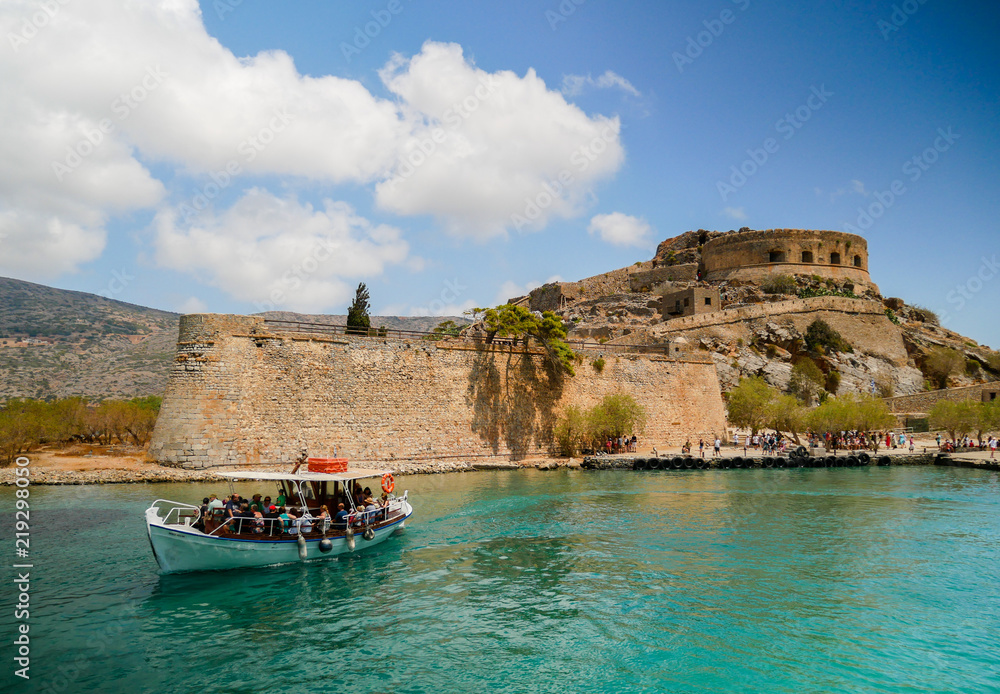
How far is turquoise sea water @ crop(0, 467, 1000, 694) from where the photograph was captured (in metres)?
A: 8.23

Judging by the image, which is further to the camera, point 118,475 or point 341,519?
point 118,475

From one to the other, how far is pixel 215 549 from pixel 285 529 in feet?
4.79

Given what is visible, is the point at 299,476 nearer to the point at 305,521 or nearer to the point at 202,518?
the point at 305,521

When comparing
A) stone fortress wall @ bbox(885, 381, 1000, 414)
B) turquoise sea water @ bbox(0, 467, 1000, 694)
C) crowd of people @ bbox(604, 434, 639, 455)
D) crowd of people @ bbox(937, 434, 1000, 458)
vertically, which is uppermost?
stone fortress wall @ bbox(885, 381, 1000, 414)

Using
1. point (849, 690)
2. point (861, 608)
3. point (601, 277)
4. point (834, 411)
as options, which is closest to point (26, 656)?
Result: point (849, 690)

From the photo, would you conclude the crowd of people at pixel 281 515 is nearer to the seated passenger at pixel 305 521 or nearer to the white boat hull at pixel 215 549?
the seated passenger at pixel 305 521

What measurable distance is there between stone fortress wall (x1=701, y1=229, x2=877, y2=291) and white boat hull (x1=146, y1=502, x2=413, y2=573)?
1852 inches

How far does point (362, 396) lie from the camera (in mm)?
25688

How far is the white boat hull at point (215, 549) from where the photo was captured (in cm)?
1187

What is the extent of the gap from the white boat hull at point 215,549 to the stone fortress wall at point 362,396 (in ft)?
33.3

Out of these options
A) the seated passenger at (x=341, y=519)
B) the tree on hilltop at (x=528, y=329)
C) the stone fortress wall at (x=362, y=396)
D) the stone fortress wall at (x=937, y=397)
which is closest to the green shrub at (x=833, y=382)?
the stone fortress wall at (x=937, y=397)

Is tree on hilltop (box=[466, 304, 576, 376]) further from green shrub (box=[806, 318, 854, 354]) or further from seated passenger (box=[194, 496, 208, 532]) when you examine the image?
green shrub (box=[806, 318, 854, 354])

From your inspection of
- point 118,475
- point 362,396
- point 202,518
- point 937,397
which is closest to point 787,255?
point 937,397

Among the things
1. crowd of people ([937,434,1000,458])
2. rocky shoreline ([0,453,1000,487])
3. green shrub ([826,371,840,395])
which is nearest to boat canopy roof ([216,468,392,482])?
rocky shoreline ([0,453,1000,487])
